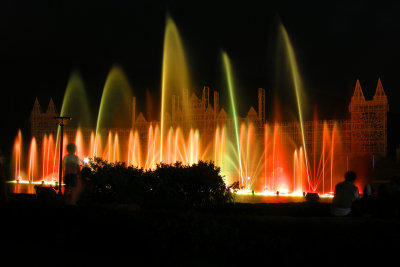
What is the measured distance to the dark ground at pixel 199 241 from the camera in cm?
605

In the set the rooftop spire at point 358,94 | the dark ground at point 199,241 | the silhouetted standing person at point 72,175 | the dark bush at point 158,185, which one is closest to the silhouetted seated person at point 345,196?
the dark ground at point 199,241

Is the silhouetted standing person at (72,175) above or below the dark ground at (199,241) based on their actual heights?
above

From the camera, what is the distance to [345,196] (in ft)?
27.6

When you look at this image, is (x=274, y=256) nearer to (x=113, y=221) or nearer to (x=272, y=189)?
(x=113, y=221)

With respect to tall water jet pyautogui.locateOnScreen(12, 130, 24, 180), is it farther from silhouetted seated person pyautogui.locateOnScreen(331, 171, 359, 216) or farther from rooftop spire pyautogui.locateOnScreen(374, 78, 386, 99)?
silhouetted seated person pyautogui.locateOnScreen(331, 171, 359, 216)

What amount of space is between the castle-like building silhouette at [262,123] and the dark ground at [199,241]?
28990 mm

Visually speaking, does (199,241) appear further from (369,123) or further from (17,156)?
(17,156)

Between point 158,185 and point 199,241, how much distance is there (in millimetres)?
6428

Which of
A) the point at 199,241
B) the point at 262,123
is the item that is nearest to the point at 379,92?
the point at 262,123

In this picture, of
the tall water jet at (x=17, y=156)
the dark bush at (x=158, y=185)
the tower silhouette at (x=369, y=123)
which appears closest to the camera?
the dark bush at (x=158, y=185)

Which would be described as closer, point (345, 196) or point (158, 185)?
point (345, 196)

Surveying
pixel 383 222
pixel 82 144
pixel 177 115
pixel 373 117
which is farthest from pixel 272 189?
pixel 383 222

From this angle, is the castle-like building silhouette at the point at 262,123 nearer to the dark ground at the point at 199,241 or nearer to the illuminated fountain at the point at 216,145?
the illuminated fountain at the point at 216,145

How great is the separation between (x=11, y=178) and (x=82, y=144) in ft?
28.9
